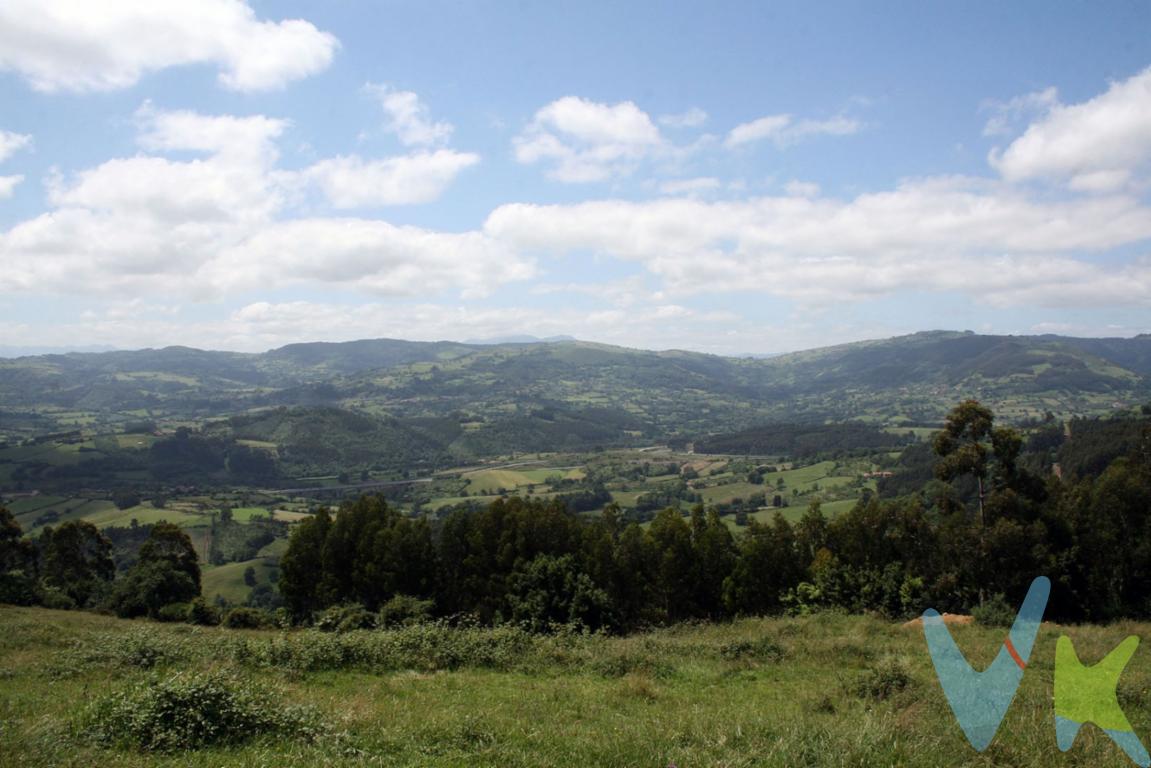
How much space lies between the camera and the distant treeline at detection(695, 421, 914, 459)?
160500 millimetres

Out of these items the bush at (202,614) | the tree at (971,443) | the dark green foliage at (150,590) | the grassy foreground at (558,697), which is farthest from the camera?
the dark green foliage at (150,590)

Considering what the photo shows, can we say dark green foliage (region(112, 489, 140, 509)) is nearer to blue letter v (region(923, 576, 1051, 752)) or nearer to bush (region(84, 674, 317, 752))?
bush (region(84, 674, 317, 752))

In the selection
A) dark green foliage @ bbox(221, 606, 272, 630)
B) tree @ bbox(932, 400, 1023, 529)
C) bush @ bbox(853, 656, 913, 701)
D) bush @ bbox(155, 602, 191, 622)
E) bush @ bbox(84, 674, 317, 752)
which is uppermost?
tree @ bbox(932, 400, 1023, 529)

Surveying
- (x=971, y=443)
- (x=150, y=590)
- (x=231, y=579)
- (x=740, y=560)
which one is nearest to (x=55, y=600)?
(x=150, y=590)

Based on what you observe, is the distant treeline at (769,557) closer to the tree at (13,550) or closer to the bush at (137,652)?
the bush at (137,652)

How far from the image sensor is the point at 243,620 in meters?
26.4

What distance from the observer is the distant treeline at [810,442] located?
160500 millimetres

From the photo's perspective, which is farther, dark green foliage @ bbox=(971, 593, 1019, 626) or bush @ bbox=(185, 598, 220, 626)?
bush @ bbox=(185, 598, 220, 626)

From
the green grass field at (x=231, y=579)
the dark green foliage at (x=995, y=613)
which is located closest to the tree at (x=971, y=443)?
the dark green foliage at (x=995, y=613)

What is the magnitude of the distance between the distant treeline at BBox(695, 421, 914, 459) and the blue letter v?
14636 cm

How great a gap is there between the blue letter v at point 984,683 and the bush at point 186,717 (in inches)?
341

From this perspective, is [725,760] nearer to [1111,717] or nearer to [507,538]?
[1111,717]

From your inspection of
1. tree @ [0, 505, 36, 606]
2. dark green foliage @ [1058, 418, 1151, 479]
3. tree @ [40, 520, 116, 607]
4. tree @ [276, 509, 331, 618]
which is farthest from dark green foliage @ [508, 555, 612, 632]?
dark green foliage @ [1058, 418, 1151, 479]

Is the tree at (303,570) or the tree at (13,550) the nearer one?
the tree at (303,570)
